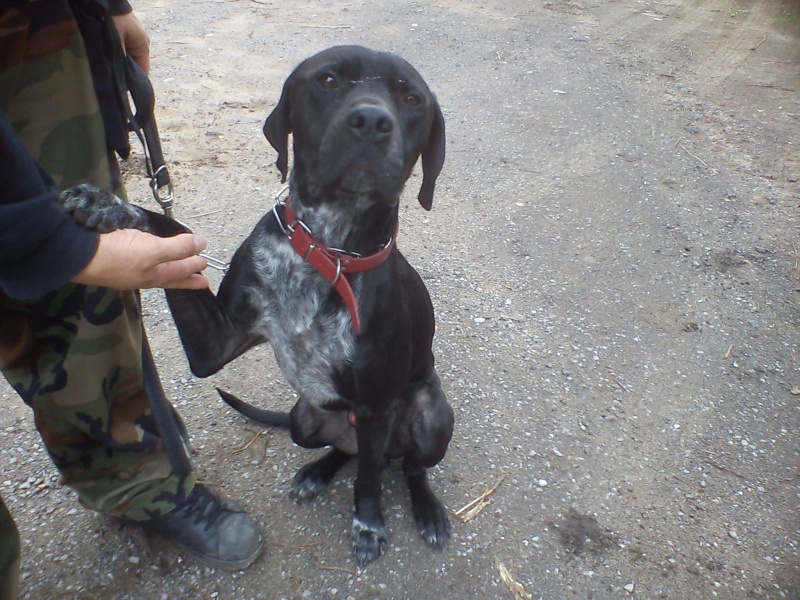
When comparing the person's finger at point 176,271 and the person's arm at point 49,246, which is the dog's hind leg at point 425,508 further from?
the person's arm at point 49,246

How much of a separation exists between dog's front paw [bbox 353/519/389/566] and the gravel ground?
0.13 feet

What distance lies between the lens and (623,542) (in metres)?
2.52

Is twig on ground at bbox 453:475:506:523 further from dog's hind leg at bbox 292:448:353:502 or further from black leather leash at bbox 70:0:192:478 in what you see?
black leather leash at bbox 70:0:192:478

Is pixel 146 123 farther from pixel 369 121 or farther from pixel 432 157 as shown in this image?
pixel 432 157

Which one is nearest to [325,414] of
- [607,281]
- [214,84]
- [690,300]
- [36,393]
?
[36,393]

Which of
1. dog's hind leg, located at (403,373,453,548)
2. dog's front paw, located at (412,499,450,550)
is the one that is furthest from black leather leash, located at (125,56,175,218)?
dog's front paw, located at (412,499,450,550)

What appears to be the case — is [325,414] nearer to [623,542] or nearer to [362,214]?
[362,214]

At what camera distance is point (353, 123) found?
6.25ft

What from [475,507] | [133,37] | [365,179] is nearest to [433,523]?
[475,507]

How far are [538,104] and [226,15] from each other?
3358mm

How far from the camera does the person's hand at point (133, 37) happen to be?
6.43 ft

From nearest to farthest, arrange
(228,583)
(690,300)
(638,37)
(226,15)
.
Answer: (228,583), (690,300), (226,15), (638,37)

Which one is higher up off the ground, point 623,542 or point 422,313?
point 422,313

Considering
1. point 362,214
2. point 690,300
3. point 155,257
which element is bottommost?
point 690,300
